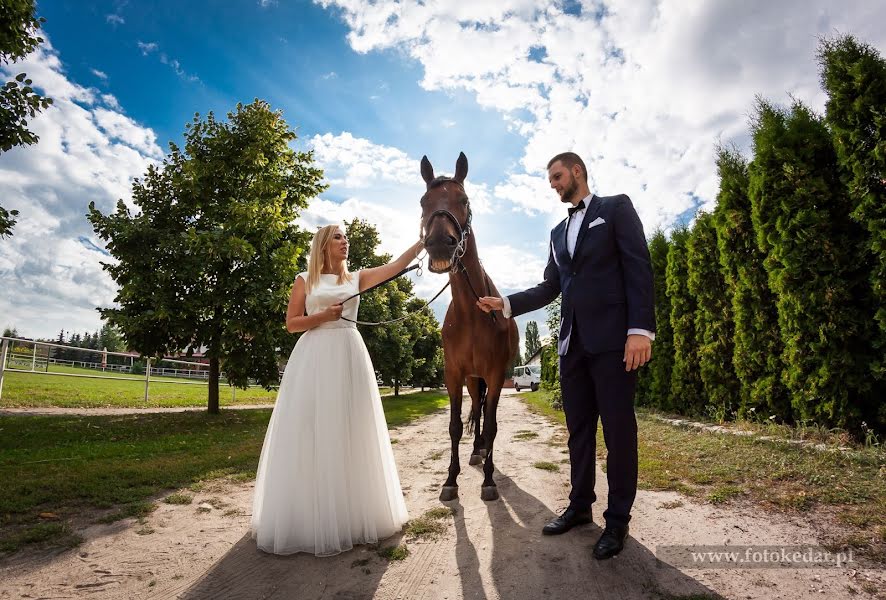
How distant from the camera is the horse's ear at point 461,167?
4117mm

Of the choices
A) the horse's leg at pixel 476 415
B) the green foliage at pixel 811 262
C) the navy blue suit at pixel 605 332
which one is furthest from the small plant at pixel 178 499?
the green foliage at pixel 811 262

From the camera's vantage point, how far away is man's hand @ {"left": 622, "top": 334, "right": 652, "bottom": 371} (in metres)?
2.67

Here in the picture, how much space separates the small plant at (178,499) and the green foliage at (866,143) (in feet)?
25.5

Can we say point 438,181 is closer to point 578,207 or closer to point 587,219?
point 578,207

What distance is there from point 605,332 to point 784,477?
2.94 meters

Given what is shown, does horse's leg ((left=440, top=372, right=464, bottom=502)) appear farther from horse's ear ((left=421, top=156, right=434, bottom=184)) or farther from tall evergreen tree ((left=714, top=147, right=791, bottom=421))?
tall evergreen tree ((left=714, top=147, right=791, bottom=421))

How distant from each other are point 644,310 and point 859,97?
5365 millimetres

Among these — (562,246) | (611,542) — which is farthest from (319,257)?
(611,542)

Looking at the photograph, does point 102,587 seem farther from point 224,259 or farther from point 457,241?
point 224,259

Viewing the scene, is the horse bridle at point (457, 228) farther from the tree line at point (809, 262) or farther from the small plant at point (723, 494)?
the tree line at point (809, 262)

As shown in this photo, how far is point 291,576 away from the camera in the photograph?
2.62m

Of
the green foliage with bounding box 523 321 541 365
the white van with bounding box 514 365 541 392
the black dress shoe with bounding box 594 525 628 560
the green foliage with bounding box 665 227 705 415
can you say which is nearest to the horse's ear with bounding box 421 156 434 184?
the black dress shoe with bounding box 594 525 628 560

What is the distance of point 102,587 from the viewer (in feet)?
8.19

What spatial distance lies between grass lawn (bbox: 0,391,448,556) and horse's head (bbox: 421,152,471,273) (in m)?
3.40
